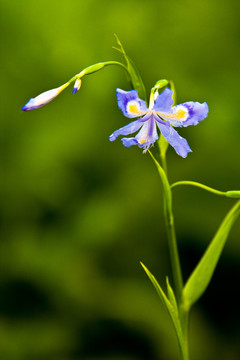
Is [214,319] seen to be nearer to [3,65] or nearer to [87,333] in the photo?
[87,333]

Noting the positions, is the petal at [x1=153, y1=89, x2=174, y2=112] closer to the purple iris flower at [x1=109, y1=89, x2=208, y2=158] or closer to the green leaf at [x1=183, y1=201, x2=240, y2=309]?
the purple iris flower at [x1=109, y1=89, x2=208, y2=158]

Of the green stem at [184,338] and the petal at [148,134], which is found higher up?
the petal at [148,134]

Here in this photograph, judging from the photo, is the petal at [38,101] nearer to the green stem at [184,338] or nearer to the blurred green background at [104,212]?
the green stem at [184,338]

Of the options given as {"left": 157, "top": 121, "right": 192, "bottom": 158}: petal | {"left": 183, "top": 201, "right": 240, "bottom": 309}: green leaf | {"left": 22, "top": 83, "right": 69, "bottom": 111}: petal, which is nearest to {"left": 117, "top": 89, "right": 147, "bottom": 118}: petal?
{"left": 157, "top": 121, "right": 192, "bottom": 158}: petal

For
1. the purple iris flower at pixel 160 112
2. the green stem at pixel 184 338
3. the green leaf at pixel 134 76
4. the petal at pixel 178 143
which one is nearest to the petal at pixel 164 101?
the purple iris flower at pixel 160 112

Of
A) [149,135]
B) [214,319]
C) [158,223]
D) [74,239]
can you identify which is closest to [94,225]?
[74,239]

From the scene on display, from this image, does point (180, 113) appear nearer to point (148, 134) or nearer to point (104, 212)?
point (148, 134)
